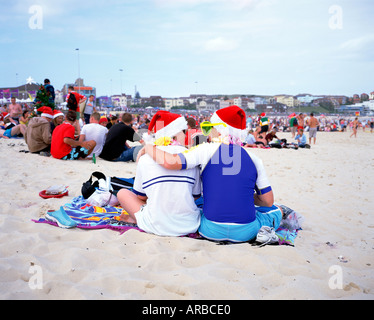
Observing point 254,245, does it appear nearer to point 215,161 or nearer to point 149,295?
point 215,161

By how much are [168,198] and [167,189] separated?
8 cm

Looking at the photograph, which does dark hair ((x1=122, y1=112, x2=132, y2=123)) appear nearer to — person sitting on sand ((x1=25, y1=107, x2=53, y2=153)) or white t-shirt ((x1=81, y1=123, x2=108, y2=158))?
white t-shirt ((x1=81, y1=123, x2=108, y2=158))

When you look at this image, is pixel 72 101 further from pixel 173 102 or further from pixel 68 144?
pixel 173 102

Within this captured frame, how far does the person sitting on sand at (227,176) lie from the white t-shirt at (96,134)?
4.52 meters

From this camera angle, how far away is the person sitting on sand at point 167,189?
272 centimetres

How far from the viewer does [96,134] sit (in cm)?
707

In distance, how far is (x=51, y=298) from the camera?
1.94m

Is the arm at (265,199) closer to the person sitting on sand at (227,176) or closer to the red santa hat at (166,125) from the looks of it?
the person sitting on sand at (227,176)

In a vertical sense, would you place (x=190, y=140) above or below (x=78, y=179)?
above

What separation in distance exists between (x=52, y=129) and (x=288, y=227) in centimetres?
600

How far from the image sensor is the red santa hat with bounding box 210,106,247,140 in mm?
2770

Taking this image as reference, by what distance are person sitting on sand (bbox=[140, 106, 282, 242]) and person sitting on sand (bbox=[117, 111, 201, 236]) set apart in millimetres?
90

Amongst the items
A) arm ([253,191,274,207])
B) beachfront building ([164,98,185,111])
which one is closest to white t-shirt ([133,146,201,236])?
arm ([253,191,274,207])
